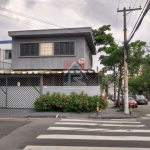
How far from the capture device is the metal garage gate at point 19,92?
1723 centimetres

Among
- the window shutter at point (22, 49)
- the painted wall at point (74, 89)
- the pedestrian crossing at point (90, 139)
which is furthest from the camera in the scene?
the window shutter at point (22, 49)

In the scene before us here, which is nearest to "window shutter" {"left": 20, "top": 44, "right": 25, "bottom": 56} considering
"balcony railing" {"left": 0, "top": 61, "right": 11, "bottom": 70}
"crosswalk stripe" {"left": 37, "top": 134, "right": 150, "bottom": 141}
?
"balcony railing" {"left": 0, "top": 61, "right": 11, "bottom": 70}

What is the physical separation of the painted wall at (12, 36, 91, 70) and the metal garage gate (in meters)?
3.06

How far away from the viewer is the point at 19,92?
682 inches

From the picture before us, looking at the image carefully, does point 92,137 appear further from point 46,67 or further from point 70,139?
point 46,67

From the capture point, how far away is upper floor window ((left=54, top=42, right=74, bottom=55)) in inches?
787

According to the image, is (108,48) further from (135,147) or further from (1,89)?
(135,147)

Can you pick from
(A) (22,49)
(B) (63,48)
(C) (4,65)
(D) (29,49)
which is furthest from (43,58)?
(C) (4,65)

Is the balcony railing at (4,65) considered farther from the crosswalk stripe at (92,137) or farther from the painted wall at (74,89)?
the crosswalk stripe at (92,137)

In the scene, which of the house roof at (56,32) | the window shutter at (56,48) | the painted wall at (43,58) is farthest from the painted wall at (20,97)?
the house roof at (56,32)

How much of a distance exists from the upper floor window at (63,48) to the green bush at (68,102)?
4.89m

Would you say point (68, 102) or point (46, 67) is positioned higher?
point (46, 67)

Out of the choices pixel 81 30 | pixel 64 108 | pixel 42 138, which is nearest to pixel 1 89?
pixel 64 108

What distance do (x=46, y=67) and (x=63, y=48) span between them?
220 cm
